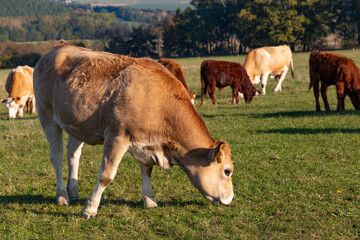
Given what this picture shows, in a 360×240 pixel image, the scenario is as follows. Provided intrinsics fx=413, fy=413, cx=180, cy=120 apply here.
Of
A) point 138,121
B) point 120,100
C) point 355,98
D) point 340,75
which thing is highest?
point 120,100

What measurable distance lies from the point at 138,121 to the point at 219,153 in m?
1.03

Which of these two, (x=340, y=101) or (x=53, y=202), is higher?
(x=53, y=202)

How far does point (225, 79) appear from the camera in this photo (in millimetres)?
17688

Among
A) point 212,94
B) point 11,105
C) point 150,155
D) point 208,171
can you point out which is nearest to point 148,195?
point 150,155

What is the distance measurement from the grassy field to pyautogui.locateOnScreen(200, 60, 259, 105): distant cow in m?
6.77

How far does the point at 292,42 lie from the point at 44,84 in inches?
2656

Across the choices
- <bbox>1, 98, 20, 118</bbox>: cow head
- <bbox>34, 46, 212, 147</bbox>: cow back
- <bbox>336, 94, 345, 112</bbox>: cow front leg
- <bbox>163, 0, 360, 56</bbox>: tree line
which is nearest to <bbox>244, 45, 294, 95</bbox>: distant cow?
<bbox>336, 94, 345, 112</bbox>: cow front leg

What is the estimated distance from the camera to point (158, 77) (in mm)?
5207

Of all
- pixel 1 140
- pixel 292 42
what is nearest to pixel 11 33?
pixel 292 42

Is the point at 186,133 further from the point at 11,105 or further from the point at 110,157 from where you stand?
the point at 11,105

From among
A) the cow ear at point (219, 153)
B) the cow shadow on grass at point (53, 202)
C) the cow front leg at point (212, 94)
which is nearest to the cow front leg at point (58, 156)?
the cow shadow on grass at point (53, 202)

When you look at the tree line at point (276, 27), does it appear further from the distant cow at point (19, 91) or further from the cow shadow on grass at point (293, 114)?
the cow shadow on grass at point (293, 114)

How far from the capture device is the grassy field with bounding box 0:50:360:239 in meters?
4.89

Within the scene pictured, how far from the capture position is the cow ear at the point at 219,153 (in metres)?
4.79
